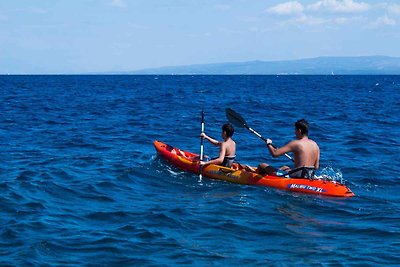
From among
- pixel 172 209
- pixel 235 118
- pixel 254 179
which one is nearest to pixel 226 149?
pixel 254 179

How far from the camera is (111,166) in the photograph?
56.0 ft

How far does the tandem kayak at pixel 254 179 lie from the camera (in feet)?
44.8

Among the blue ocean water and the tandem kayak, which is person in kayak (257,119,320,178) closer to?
the tandem kayak

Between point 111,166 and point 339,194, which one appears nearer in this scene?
point 339,194

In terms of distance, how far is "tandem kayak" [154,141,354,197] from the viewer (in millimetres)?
13656

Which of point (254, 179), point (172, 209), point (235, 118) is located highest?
point (235, 118)

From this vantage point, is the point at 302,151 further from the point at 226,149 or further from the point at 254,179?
the point at 226,149

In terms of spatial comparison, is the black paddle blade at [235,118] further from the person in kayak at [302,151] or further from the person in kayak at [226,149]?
the person in kayak at [302,151]

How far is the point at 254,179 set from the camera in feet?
48.0

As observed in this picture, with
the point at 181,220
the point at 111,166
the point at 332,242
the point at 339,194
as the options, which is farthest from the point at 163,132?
the point at 332,242

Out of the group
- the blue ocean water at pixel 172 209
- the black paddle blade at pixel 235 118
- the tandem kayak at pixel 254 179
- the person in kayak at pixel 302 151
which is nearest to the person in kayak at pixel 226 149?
the tandem kayak at pixel 254 179

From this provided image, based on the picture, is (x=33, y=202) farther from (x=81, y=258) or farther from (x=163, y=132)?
(x=163, y=132)

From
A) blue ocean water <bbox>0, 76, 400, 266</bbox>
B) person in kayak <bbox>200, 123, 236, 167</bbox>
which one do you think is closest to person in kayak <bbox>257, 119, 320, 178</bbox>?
blue ocean water <bbox>0, 76, 400, 266</bbox>

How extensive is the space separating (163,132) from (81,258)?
58.4ft
